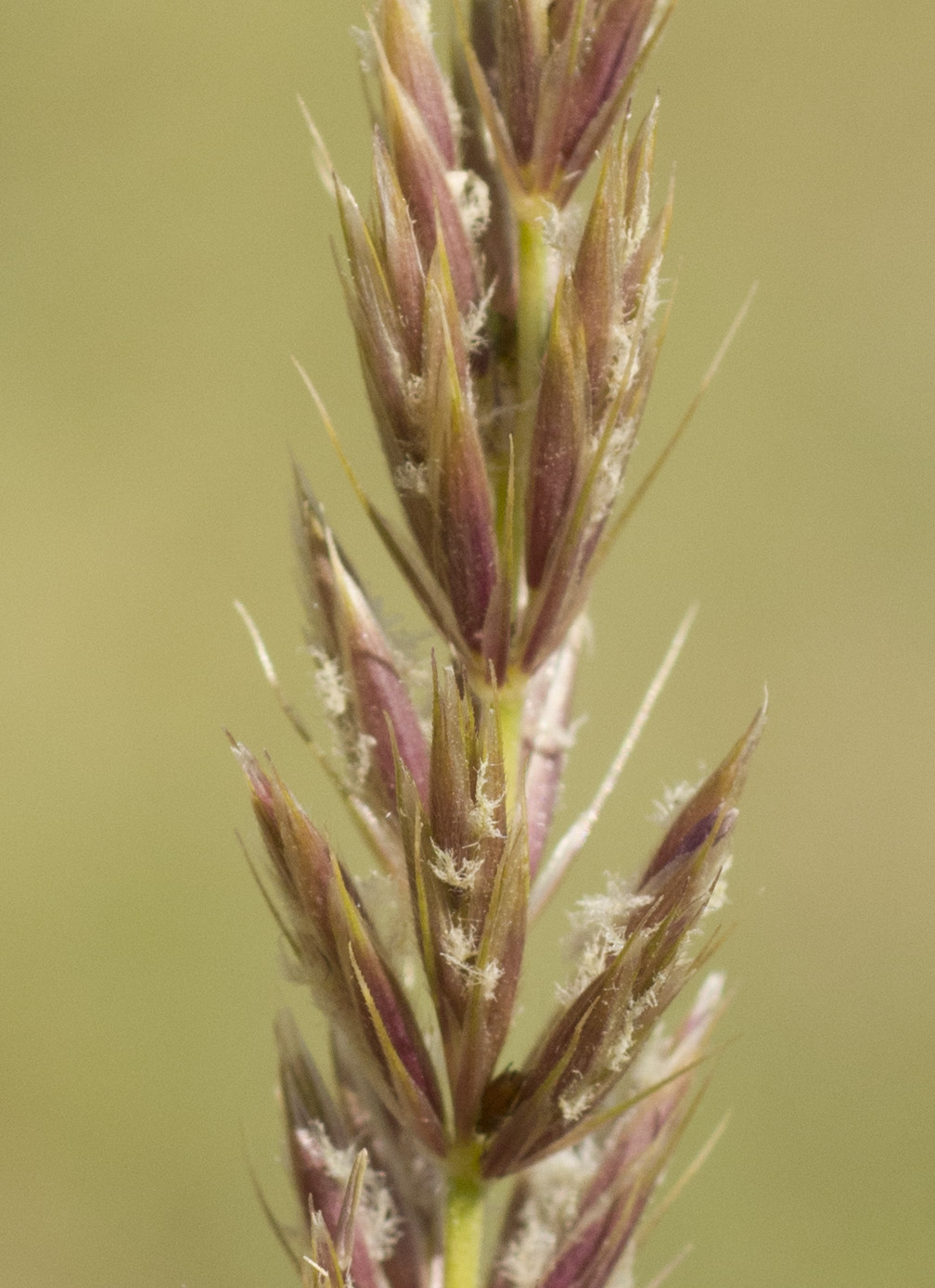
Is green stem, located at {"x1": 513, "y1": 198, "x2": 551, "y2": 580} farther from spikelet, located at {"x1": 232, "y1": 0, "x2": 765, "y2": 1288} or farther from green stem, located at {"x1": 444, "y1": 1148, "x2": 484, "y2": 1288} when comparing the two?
green stem, located at {"x1": 444, "y1": 1148, "x2": 484, "y2": 1288}

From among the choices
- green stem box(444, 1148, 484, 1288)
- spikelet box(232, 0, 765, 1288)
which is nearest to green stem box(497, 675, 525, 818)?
spikelet box(232, 0, 765, 1288)

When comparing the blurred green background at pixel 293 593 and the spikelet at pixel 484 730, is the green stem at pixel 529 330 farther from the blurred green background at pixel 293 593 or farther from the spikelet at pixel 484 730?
the blurred green background at pixel 293 593

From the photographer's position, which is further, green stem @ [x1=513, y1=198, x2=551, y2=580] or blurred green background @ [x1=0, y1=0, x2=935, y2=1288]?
blurred green background @ [x1=0, y1=0, x2=935, y2=1288]

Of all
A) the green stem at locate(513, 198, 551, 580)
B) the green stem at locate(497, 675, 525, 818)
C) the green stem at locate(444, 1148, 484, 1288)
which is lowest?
the green stem at locate(444, 1148, 484, 1288)

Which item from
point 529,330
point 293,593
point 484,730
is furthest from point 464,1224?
point 293,593

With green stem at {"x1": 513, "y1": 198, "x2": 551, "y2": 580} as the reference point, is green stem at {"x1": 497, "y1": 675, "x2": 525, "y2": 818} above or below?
below

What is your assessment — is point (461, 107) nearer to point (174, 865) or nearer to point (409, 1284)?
point (409, 1284)
